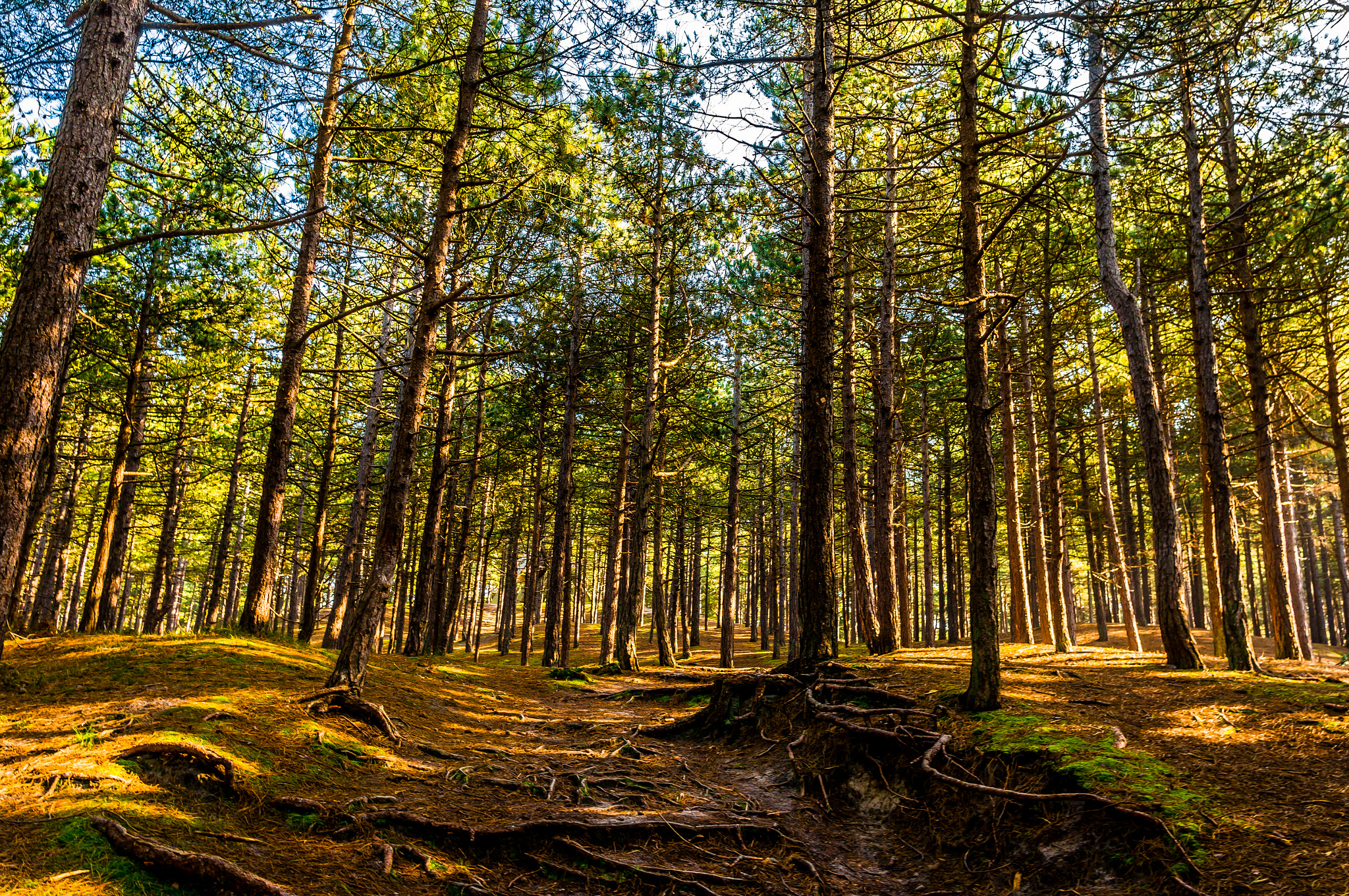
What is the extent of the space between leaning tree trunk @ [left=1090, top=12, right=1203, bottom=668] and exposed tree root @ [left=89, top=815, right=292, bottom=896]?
11362mm

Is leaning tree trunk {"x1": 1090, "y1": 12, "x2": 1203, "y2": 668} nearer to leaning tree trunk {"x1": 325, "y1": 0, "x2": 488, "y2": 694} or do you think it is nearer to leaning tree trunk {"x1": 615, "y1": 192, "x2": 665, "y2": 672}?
leaning tree trunk {"x1": 615, "y1": 192, "x2": 665, "y2": 672}

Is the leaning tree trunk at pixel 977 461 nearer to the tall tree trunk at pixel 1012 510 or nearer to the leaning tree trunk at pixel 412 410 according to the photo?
the leaning tree trunk at pixel 412 410

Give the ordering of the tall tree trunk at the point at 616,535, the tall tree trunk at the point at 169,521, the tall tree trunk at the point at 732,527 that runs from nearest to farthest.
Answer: the tall tree trunk at the point at 616,535, the tall tree trunk at the point at 169,521, the tall tree trunk at the point at 732,527

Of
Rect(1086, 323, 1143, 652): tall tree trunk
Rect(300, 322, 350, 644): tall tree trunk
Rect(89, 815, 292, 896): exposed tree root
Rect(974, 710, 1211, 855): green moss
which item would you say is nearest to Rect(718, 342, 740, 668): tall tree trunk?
Rect(1086, 323, 1143, 652): tall tree trunk

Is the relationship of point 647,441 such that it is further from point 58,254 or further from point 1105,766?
point 1105,766

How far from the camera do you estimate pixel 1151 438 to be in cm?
1023

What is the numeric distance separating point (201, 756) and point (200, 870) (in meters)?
1.53

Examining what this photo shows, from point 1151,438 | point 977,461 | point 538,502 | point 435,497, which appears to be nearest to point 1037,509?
point 1151,438

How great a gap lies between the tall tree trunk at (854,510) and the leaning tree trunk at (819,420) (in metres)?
2.89

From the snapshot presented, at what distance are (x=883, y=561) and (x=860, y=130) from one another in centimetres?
1010

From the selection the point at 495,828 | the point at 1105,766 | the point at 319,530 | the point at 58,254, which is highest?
the point at 58,254

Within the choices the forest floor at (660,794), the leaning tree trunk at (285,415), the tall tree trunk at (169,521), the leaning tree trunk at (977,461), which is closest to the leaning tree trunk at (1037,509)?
the forest floor at (660,794)

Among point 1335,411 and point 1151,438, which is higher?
point 1335,411

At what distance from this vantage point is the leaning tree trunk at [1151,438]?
9.55 meters
